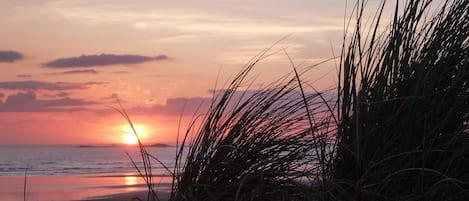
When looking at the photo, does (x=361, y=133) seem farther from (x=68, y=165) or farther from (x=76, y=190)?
(x=68, y=165)

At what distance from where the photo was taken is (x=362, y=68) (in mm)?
3652

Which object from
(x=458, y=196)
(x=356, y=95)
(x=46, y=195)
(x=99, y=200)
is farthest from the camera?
(x=46, y=195)

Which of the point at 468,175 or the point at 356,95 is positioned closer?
the point at 468,175

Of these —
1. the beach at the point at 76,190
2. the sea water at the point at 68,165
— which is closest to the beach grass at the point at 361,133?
the sea water at the point at 68,165

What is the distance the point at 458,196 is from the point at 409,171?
9.6 inches

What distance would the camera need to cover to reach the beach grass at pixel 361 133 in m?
3.31

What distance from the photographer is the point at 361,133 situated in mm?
3402

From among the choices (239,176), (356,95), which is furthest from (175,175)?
(356,95)

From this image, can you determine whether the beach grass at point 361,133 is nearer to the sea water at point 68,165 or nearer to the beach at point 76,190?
the sea water at point 68,165

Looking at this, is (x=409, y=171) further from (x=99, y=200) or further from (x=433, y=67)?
(x=99, y=200)

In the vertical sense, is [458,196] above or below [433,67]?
below

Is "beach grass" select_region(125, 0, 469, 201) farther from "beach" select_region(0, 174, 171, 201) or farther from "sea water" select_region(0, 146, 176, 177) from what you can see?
"beach" select_region(0, 174, 171, 201)

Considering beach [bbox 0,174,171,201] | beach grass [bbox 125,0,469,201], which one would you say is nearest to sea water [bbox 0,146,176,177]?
beach [bbox 0,174,171,201]

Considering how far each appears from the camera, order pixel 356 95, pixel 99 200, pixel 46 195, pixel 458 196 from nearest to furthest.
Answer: pixel 458 196 < pixel 356 95 < pixel 99 200 < pixel 46 195
